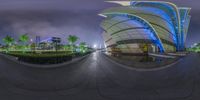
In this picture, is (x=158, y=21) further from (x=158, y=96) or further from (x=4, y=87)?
(x=4, y=87)

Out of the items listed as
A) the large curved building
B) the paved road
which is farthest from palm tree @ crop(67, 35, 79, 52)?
the paved road

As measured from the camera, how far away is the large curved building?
11.1 ft

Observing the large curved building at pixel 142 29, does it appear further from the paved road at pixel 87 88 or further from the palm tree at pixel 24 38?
the palm tree at pixel 24 38

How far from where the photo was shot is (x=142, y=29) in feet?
12.9

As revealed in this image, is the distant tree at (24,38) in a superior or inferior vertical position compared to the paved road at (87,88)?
superior

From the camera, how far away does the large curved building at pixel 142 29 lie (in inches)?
134

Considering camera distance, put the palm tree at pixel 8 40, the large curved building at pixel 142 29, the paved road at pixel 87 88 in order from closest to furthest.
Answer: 1. the palm tree at pixel 8 40
2. the large curved building at pixel 142 29
3. the paved road at pixel 87 88

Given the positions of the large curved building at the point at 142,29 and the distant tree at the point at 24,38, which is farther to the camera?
the large curved building at the point at 142,29

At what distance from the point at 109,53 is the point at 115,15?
0.59 metres

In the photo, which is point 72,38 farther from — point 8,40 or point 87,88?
point 87,88

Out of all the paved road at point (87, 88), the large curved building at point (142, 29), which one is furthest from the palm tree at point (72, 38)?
the paved road at point (87, 88)

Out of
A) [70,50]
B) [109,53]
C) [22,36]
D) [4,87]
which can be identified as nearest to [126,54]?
[109,53]

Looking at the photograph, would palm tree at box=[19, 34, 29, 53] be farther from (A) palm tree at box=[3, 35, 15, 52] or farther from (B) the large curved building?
(B) the large curved building

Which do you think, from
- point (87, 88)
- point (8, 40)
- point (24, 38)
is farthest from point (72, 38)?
point (87, 88)
